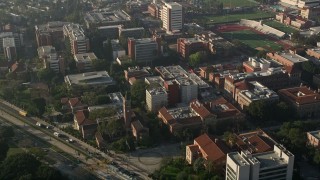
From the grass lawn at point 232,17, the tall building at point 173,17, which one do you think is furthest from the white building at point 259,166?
the grass lawn at point 232,17

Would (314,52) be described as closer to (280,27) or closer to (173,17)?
(280,27)

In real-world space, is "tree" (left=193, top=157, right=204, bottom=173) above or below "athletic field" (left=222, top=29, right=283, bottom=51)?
below

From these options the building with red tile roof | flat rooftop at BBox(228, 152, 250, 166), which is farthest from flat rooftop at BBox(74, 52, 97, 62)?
flat rooftop at BBox(228, 152, 250, 166)

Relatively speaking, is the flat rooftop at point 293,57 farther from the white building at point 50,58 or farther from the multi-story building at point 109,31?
the white building at point 50,58

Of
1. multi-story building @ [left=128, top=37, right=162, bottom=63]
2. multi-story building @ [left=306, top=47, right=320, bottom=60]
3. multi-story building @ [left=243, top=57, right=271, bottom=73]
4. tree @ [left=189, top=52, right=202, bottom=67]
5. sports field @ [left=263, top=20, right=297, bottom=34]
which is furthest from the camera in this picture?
sports field @ [left=263, top=20, right=297, bottom=34]

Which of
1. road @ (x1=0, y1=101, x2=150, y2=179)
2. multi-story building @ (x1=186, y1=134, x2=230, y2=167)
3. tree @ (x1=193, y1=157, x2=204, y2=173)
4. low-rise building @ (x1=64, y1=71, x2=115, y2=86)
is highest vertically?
low-rise building @ (x1=64, y1=71, x2=115, y2=86)

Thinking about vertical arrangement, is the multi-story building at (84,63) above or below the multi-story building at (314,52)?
below

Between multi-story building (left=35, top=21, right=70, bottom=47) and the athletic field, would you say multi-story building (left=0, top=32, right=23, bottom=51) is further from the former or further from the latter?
the athletic field
